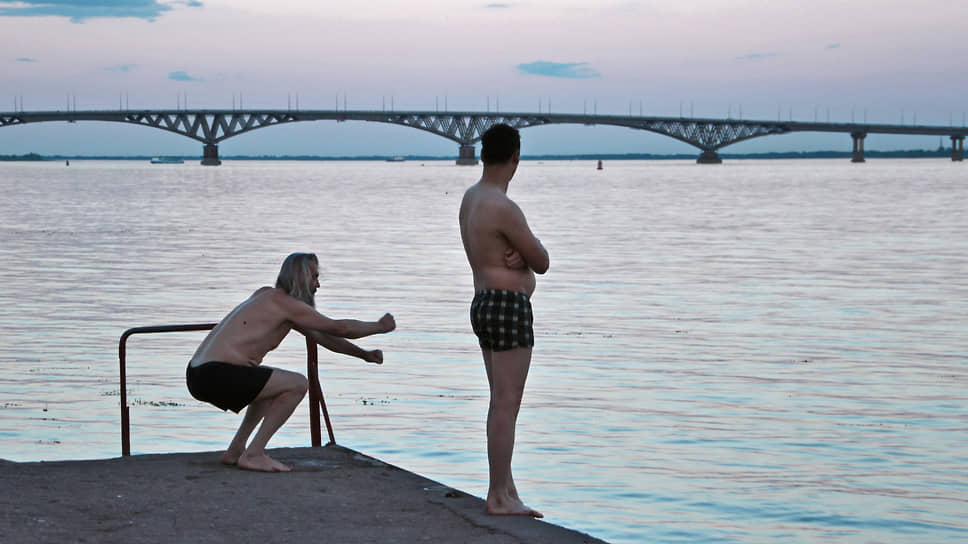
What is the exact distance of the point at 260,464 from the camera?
7.57 meters

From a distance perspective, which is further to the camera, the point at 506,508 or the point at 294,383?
the point at 294,383

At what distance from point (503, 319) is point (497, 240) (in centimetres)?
37

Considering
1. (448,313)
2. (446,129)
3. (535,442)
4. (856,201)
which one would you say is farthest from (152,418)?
(446,129)

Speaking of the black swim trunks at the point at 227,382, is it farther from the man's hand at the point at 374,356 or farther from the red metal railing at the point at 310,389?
the red metal railing at the point at 310,389

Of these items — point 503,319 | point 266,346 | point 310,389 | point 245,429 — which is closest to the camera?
point 503,319

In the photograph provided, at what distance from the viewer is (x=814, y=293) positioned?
21516mm

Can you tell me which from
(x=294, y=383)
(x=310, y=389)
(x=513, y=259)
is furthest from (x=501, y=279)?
(x=310, y=389)

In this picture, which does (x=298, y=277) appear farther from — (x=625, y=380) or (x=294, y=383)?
(x=625, y=380)

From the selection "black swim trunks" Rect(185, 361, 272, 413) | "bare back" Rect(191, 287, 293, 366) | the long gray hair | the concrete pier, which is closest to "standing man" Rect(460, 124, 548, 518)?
the concrete pier

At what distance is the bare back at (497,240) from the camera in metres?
6.53

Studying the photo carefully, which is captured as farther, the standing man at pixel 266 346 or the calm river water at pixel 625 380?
the calm river water at pixel 625 380

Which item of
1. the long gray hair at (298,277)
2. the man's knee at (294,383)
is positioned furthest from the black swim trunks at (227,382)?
the long gray hair at (298,277)

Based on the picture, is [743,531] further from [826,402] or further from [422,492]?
[826,402]

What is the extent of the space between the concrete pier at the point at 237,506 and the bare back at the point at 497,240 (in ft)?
3.71
